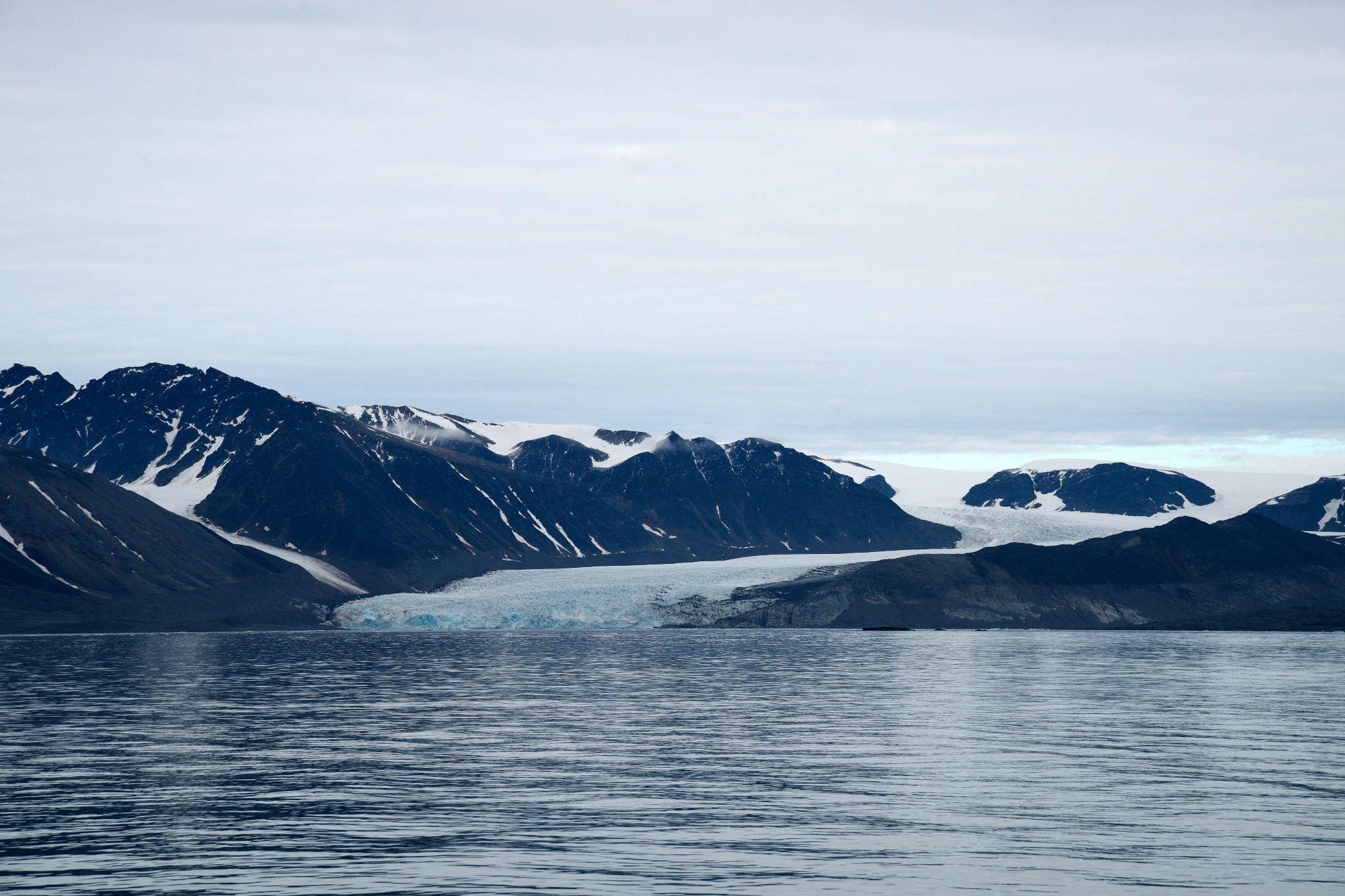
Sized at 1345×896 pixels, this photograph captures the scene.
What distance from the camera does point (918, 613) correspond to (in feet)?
602

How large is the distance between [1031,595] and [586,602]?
6595 cm

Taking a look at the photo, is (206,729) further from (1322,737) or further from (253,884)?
(1322,737)

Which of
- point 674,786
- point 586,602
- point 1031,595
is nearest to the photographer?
point 674,786

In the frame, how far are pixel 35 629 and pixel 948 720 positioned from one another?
15214 cm

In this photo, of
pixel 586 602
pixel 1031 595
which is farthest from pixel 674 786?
pixel 1031 595

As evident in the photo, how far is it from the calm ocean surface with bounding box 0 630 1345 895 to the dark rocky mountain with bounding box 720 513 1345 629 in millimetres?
105912

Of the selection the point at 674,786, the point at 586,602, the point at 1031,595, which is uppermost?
the point at 674,786

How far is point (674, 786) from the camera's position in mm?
34562

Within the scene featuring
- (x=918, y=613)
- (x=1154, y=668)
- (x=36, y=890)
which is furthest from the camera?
(x=918, y=613)

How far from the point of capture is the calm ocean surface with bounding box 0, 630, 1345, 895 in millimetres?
24078

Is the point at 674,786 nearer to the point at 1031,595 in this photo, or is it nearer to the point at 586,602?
the point at 586,602

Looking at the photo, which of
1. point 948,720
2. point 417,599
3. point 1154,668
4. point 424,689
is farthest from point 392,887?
point 417,599

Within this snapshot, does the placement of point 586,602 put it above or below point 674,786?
below

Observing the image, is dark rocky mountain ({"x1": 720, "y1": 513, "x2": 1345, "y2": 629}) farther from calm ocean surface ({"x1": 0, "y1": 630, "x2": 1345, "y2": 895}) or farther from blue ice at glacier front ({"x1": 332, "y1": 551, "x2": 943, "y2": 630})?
calm ocean surface ({"x1": 0, "y1": 630, "x2": 1345, "y2": 895})
